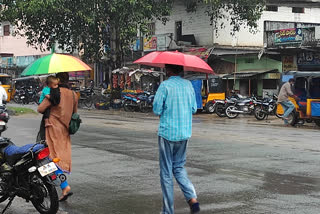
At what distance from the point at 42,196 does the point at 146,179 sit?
2433mm

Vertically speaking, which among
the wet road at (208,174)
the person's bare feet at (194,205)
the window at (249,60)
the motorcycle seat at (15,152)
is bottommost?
the wet road at (208,174)

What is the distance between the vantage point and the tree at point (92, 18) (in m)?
28.2

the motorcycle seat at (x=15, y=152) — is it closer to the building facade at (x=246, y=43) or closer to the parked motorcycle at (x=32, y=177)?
the parked motorcycle at (x=32, y=177)

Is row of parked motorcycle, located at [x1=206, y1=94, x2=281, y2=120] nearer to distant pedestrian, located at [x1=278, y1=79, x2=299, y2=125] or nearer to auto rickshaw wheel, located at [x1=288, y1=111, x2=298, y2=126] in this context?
auto rickshaw wheel, located at [x1=288, y1=111, x2=298, y2=126]


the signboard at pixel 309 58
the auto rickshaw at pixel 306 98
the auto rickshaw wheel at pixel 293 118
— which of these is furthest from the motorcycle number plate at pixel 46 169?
the signboard at pixel 309 58

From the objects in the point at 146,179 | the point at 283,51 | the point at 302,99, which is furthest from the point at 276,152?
the point at 283,51

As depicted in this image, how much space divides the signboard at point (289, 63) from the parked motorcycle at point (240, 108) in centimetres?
562

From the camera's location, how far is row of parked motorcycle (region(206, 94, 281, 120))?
2289 cm

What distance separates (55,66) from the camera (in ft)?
22.7

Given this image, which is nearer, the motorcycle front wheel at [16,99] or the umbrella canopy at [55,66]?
the umbrella canopy at [55,66]

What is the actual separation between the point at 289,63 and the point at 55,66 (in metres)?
24.1

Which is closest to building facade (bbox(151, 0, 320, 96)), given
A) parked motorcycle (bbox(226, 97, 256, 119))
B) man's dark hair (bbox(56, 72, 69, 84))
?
parked motorcycle (bbox(226, 97, 256, 119))

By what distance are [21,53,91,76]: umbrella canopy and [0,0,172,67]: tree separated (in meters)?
20.5

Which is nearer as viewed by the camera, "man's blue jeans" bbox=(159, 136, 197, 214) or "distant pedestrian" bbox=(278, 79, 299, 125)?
"man's blue jeans" bbox=(159, 136, 197, 214)
